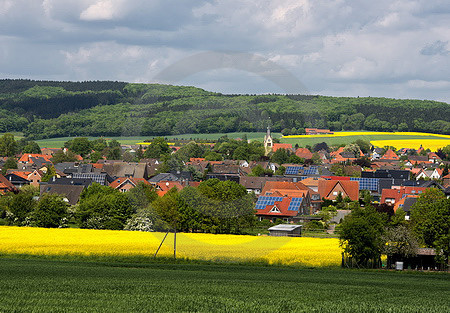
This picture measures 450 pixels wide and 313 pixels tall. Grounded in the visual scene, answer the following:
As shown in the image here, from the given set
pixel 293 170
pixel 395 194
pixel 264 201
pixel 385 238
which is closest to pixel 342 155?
pixel 293 170

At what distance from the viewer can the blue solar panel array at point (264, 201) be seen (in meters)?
65.6

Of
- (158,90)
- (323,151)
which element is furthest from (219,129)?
(323,151)

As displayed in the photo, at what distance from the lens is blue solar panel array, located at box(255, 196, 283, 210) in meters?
65.6

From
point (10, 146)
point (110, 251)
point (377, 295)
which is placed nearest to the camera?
point (377, 295)

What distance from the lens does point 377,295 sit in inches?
823

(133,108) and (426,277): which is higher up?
(133,108)

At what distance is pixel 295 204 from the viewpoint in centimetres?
6681

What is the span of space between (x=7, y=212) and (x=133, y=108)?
32586 millimetres

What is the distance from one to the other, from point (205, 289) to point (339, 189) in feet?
206

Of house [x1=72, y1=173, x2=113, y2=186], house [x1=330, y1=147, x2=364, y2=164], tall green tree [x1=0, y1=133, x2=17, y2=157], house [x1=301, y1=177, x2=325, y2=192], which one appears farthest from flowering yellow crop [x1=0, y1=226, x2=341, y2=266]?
tall green tree [x1=0, y1=133, x2=17, y2=157]

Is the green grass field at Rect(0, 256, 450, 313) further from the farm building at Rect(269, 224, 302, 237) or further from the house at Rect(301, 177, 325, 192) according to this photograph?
the house at Rect(301, 177, 325, 192)

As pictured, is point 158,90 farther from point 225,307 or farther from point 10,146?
point 10,146

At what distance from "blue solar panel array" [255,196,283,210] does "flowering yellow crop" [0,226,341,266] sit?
18.5 m

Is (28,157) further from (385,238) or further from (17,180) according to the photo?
(385,238)
